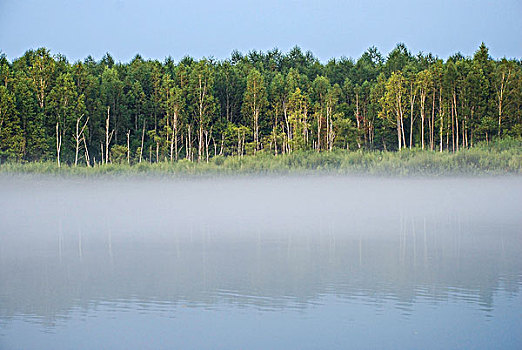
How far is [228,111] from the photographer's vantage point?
5038 cm

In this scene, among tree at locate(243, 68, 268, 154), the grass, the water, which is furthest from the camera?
tree at locate(243, 68, 268, 154)

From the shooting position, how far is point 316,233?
35.5 ft

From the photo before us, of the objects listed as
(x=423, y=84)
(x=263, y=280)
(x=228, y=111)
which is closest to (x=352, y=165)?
(x=423, y=84)

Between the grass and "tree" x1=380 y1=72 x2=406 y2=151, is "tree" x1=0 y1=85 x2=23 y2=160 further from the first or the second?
"tree" x1=380 y1=72 x2=406 y2=151

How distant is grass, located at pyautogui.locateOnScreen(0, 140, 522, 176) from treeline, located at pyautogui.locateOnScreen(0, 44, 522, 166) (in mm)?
4341

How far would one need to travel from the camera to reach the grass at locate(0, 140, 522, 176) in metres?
29.2

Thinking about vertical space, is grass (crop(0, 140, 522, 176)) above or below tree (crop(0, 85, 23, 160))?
below

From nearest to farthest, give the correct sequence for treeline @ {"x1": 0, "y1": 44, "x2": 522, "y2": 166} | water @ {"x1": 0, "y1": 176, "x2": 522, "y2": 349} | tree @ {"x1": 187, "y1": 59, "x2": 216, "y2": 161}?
water @ {"x1": 0, "y1": 176, "x2": 522, "y2": 349}
treeline @ {"x1": 0, "y1": 44, "x2": 522, "y2": 166}
tree @ {"x1": 187, "y1": 59, "x2": 216, "y2": 161}

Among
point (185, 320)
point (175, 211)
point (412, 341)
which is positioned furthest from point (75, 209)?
point (412, 341)

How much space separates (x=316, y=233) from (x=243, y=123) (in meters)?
39.1

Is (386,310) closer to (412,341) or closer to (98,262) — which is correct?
(412,341)

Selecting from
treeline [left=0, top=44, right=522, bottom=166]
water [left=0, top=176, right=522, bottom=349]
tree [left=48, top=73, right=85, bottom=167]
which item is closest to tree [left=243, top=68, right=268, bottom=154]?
treeline [left=0, top=44, right=522, bottom=166]

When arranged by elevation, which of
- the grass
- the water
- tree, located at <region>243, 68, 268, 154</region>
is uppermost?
tree, located at <region>243, 68, 268, 154</region>

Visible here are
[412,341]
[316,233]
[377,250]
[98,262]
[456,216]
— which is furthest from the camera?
[456,216]
